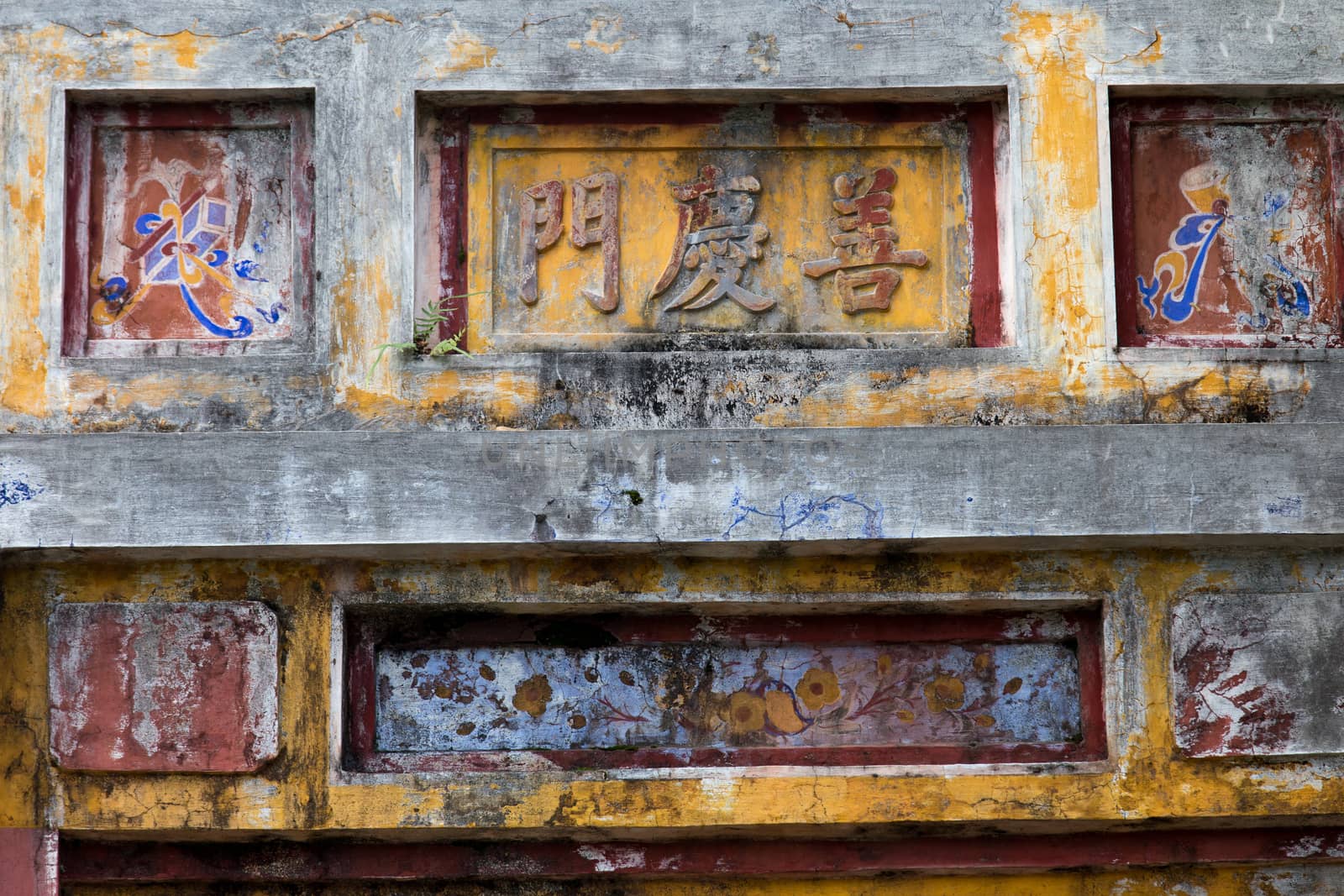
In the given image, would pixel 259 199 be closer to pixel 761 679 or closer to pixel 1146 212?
pixel 761 679

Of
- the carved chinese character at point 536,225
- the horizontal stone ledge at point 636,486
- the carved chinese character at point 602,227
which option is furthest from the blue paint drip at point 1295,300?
the carved chinese character at point 536,225

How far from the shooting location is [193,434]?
326 cm

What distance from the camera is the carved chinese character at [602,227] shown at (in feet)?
11.5

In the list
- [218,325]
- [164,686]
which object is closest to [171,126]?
[218,325]

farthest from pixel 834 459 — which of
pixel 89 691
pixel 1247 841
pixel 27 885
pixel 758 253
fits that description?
pixel 27 885

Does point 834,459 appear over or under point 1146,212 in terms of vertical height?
under

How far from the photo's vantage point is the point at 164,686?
3.35 metres

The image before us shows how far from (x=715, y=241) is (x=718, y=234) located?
0.06ft

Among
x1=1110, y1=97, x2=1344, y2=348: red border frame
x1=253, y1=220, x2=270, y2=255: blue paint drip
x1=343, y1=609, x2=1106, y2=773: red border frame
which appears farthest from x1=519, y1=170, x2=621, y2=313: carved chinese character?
x1=1110, y1=97, x2=1344, y2=348: red border frame

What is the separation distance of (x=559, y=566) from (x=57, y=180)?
160 centimetres

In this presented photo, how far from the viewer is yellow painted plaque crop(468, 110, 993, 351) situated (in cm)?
350

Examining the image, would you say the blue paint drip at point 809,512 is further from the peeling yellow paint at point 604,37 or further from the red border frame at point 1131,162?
the peeling yellow paint at point 604,37

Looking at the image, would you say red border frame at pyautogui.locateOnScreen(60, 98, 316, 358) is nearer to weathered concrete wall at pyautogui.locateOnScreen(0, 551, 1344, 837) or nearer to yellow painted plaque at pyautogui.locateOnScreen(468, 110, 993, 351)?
yellow painted plaque at pyautogui.locateOnScreen(468, 110, 993, 351)

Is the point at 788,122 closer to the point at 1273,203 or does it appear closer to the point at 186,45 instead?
the point at 1273,203
